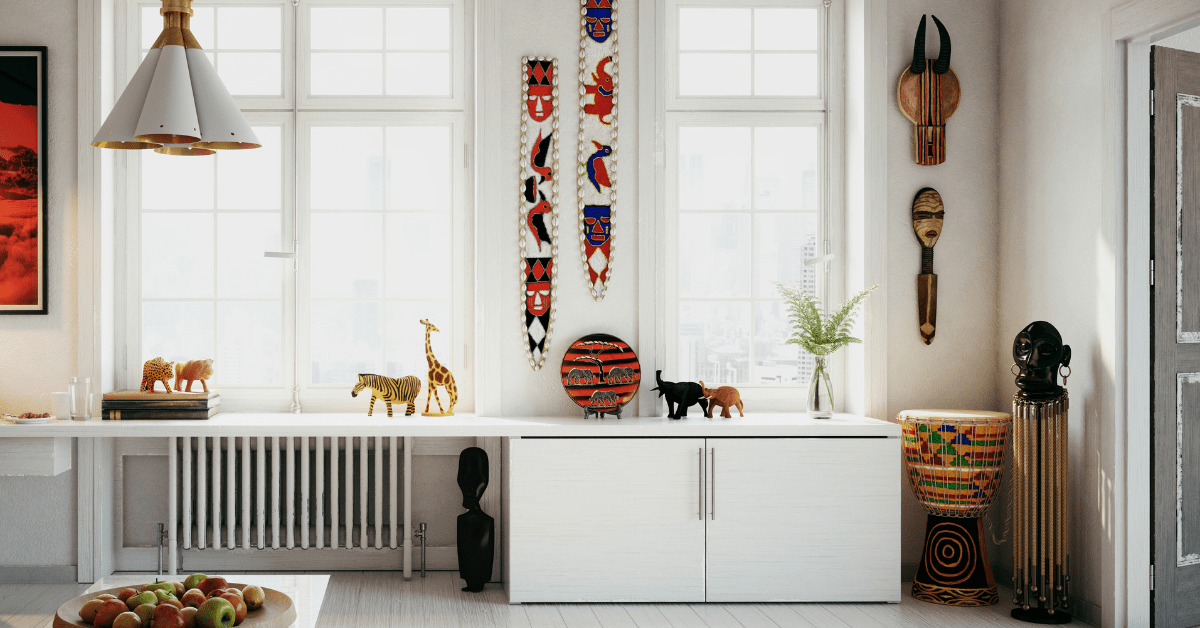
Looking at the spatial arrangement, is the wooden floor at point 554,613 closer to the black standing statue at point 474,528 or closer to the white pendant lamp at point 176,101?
the black standing statue at point 474,528

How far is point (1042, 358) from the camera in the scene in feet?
11.4

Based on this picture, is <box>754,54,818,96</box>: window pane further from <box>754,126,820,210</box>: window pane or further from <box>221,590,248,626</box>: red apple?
<box>221,590,248,626</box>: red apple

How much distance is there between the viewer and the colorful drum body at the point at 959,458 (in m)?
3.65

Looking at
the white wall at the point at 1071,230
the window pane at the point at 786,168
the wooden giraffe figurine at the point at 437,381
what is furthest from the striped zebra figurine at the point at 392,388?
the white wall at the point at 1071,230

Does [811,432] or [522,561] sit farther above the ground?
[811,432]

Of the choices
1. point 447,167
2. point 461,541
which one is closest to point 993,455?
point 461,541

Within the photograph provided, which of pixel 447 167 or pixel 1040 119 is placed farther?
pixel 447 167

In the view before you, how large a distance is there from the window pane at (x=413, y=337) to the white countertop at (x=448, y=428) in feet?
1.70

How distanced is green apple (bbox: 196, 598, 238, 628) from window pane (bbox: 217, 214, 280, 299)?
2.44m

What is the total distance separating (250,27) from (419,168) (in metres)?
1.14

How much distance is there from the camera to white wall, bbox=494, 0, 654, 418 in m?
4.08

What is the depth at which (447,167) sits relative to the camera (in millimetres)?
4336

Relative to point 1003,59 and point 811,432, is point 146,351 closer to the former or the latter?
point 811,432

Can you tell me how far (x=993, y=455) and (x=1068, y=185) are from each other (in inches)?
49.2
